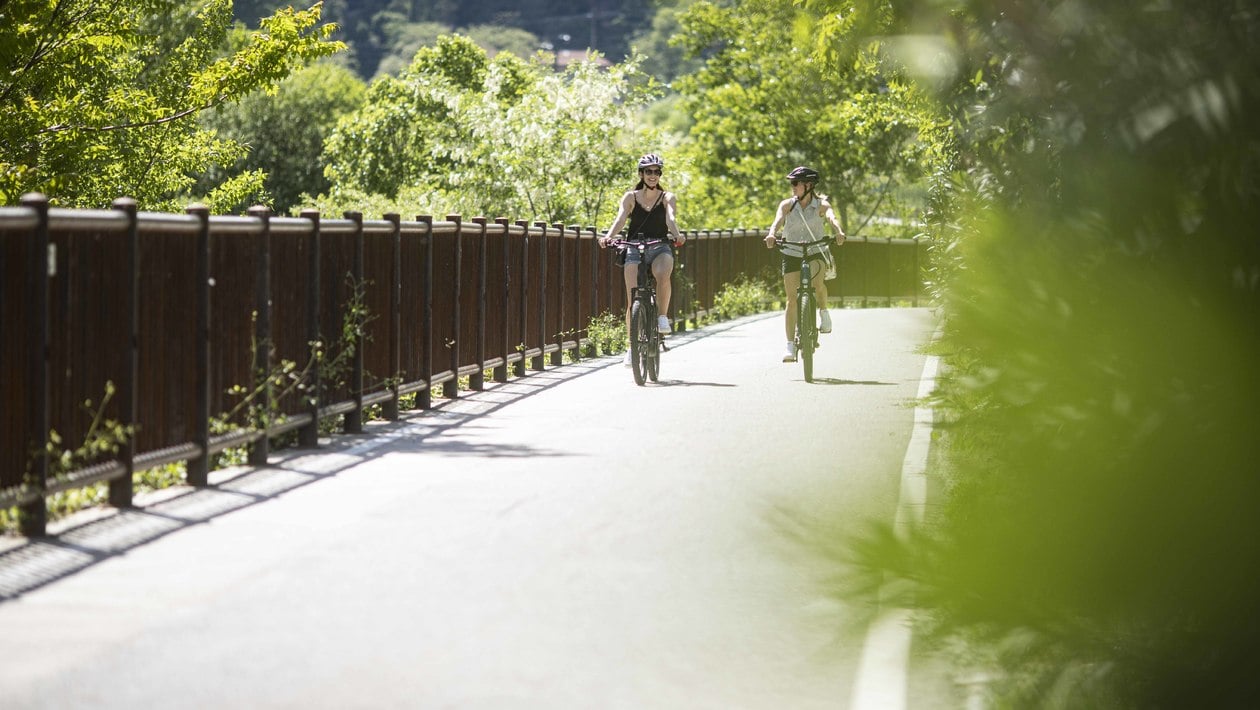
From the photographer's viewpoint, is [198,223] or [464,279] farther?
[464,279]

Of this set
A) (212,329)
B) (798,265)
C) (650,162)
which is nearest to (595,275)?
(798,265)

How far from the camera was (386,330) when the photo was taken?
12.5 m

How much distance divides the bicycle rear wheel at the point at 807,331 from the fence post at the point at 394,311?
4804 mm

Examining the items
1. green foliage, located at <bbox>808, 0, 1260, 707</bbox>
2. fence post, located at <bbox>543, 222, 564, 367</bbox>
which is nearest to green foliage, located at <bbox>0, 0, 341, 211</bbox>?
fence post, located at <bbox>543, 222, 564, 367</bbox>

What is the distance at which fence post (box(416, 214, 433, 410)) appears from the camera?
13.4 m

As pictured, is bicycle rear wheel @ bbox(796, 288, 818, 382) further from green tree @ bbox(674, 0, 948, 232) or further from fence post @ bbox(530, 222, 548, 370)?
green tree @ bbox(674, 0, 948, 232)

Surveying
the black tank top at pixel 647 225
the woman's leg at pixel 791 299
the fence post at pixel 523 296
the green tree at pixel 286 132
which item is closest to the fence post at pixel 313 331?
the black tank top at pixel 647 225

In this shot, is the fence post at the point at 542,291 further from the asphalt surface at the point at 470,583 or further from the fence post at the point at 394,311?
the asphalt surface at the point at 470,583

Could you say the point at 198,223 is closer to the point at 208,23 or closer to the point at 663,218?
the point at 663,218

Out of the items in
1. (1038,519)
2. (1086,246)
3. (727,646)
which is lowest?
(727,646)

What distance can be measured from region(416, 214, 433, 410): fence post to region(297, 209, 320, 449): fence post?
2.50 metres

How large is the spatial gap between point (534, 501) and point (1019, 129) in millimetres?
6216

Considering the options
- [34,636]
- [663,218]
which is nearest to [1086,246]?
[34,636]

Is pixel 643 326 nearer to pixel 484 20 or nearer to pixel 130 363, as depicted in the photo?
pixel 130 363
